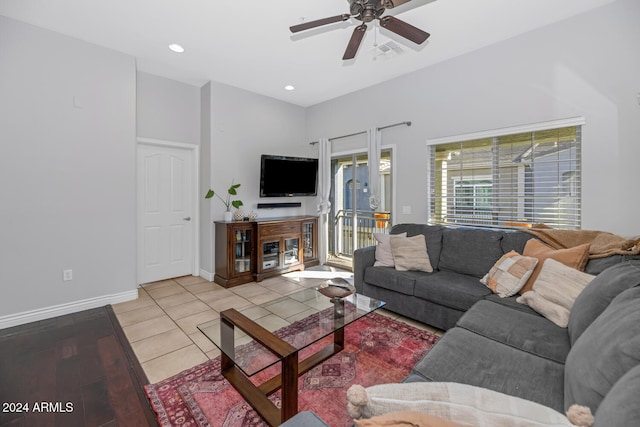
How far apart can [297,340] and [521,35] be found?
12.3 ft

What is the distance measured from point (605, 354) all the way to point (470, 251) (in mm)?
2071

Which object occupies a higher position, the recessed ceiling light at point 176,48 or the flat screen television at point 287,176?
the recessed ceiling light at point 176,48

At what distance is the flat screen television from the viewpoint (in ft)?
15.1

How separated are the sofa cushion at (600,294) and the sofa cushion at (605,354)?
0.21m

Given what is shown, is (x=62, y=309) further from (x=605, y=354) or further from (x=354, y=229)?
(x=605, y=354)

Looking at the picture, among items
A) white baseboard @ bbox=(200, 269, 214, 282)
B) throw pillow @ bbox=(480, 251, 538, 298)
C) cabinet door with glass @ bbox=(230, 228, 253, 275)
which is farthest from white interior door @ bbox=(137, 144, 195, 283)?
throw pillow @ bbox=(480, 251, 538, 298)

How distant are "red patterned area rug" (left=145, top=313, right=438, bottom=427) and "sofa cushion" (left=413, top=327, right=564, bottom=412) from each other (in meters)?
0.57

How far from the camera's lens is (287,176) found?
486 centimetres

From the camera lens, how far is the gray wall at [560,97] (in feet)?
8.20

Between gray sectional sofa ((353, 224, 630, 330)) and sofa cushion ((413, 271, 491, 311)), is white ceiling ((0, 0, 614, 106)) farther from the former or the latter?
sofa cushion ((413, 271, 491, 311))

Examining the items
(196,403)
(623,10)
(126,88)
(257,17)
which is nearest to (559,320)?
(196,403)

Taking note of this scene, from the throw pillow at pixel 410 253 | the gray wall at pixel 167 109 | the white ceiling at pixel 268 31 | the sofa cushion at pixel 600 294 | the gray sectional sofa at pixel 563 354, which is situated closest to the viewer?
the gray sectional sofa at pixel 563 354

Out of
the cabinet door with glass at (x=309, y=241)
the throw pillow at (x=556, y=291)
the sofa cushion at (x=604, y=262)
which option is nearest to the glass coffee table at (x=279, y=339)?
the throw pillow at (x=556, y=291)

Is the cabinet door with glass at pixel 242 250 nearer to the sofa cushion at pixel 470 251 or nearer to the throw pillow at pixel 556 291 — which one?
the sofa cushion at pixel 470 251
